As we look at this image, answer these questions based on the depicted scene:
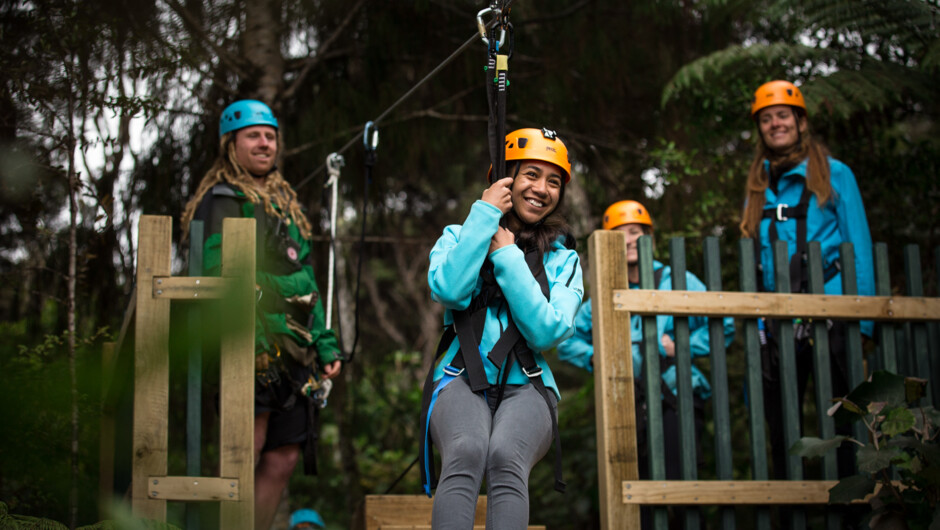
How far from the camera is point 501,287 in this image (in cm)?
306

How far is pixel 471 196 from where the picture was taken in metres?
13.6

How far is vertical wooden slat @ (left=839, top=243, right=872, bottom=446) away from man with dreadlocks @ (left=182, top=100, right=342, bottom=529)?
8.47ft

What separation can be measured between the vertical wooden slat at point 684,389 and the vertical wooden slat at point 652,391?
9 cm

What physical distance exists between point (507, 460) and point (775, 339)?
1.92 metres

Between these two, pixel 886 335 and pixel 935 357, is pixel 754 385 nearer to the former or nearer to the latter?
pixel 886 335

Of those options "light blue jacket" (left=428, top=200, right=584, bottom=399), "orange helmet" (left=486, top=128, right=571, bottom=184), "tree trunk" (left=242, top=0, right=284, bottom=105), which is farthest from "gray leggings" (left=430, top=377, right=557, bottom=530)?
"tree trunk" (left=242, top=0, right=284, bottom=105)

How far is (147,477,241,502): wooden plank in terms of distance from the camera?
347 cm

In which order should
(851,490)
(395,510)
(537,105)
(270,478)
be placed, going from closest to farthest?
(851,490)
(270,478)
(395,510)
(537,105)

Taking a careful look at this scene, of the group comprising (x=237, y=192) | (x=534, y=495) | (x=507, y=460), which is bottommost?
(x=534, y=495)

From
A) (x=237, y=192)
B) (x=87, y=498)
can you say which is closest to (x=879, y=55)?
(x=237, y=192)

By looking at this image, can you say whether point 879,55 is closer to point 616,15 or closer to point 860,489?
point 616,15

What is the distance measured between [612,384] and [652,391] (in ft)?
0.69

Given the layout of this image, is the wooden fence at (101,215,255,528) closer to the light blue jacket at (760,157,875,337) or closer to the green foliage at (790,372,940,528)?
the green foliage at (790,372,940,528)

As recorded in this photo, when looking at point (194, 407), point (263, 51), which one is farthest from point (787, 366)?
point (263, 51)
